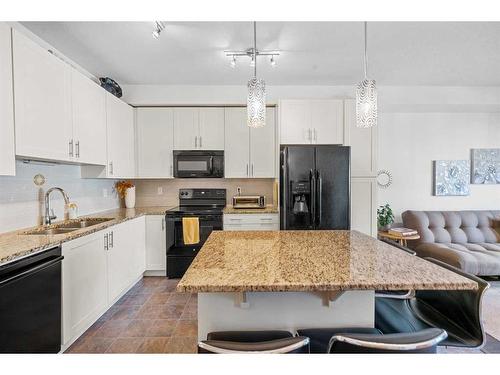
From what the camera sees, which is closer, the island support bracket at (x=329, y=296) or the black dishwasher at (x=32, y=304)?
the island support bracket at (x=329, y=296)

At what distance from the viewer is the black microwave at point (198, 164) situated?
12.5 ft

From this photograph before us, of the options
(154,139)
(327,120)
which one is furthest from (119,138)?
(327,120)

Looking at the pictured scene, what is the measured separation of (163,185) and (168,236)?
37.9 inches

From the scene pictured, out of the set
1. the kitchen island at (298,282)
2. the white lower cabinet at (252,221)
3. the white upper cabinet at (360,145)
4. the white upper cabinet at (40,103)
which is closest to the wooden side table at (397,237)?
the white upper cabinet at (360,145)

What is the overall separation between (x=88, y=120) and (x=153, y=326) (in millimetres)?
2016

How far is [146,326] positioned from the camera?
94.9 inches

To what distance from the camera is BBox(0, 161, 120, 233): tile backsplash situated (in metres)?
2.14

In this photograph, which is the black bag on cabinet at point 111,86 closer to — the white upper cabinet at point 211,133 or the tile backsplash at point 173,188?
the white upper cabinet at point 211,133

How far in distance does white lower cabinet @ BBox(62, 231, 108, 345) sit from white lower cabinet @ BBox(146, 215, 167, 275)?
1028mm

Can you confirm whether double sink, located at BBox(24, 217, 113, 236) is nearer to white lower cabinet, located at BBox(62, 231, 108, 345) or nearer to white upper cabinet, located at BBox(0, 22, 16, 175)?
white lower cabinet, located at BBox(62, 231, 108, 345)

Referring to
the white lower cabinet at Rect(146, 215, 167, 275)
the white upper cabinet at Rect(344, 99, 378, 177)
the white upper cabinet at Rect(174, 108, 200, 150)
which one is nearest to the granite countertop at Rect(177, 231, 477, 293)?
the white upper cabinet at Rect(344, 99, 378, 177)

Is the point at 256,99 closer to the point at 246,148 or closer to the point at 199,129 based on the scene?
the point at 246,148

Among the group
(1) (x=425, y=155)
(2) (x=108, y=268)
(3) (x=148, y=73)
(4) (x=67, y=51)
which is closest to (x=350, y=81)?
(1) (x=425, y=155)

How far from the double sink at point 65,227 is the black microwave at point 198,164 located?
1220 mm
